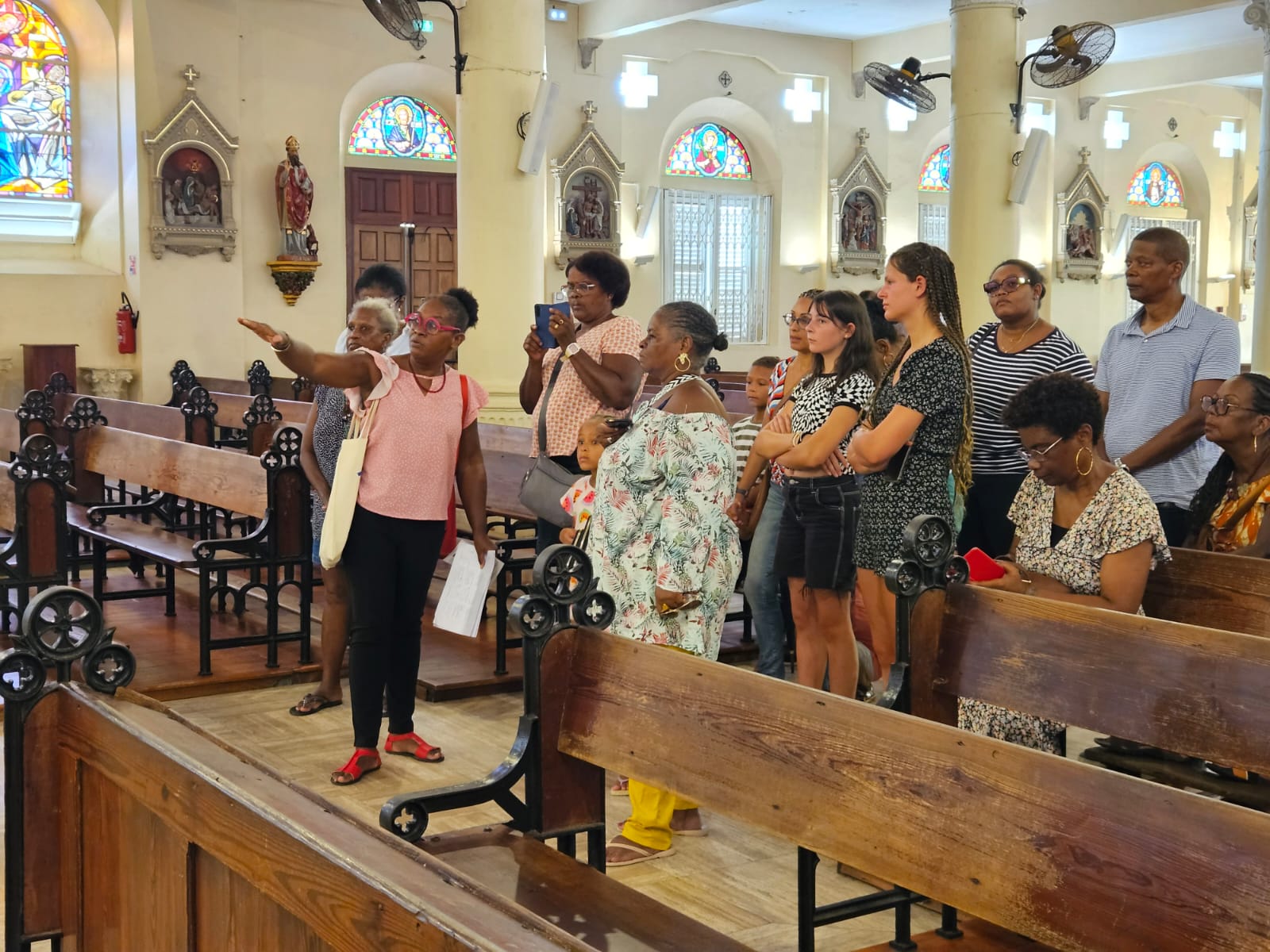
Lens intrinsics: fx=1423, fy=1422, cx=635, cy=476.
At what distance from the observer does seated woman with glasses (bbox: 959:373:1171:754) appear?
342 centimetres

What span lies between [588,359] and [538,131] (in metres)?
3.98

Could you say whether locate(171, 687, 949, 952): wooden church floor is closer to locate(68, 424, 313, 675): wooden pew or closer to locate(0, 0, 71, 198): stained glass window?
locate(68, 424, 313, 675): wooden pew

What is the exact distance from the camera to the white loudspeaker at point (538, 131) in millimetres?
8055

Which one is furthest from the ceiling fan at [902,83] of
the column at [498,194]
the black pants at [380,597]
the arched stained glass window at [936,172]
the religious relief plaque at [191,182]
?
the black pants at [380,597]

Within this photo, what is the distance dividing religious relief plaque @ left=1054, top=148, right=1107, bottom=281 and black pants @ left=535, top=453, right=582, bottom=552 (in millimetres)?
15068

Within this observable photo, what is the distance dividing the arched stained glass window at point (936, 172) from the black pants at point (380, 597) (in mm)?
15156

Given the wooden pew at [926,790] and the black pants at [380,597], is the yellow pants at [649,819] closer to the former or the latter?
the wooden pew at [926,790]

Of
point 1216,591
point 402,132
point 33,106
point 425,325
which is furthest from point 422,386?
point 402,132

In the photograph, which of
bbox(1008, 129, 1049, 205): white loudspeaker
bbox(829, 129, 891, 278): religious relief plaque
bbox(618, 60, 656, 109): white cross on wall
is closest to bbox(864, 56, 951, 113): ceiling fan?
bbox(1008, 129, 1049, 205): white loudspeaker

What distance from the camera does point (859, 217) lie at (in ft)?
56.0

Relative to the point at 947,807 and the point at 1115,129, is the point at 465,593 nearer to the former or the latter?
the point at 947,807

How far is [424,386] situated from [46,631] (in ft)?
7.02

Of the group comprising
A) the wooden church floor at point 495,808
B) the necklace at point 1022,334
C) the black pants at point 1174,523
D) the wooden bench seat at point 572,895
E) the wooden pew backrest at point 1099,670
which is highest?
A: the necklace at point 1022,334

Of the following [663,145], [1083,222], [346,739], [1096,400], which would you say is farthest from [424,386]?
[1083,222]
